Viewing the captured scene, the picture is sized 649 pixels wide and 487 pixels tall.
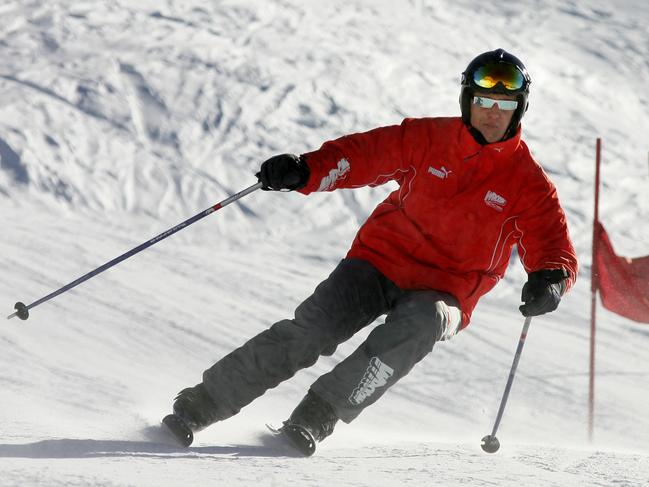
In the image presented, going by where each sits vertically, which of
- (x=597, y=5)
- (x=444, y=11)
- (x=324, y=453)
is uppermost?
(x=597, y=5)

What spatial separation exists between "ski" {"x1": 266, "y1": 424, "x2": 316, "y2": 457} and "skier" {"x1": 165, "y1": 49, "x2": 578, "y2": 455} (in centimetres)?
3

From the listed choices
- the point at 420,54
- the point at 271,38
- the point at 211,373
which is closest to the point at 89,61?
the point at 271,38

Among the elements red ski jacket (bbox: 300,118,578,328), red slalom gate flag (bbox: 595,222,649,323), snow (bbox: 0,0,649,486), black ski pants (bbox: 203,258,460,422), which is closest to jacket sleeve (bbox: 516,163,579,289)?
red ski jacket (bbox: 300,118,578,328)

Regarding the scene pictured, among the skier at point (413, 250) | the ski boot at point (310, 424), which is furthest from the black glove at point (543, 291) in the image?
the ski boot at point (310, 424)

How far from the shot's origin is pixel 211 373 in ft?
11.5

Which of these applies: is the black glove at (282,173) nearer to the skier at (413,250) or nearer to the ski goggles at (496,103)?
the skier at (413,250)

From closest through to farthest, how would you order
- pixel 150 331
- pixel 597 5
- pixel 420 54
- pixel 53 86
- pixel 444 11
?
pixel 150 331 < pixel 53 86 < pixel 420 54 < pixel 444 11 < pixel 597 5

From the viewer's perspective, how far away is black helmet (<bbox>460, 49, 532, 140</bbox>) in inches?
146

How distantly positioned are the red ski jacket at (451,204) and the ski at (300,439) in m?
0.73

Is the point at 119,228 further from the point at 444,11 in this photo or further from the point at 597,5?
the point at 597,5

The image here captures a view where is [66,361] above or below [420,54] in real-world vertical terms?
below

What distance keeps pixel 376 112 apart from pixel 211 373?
10.2 m

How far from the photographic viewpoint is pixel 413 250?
3807 mm

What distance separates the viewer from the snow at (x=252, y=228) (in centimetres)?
343
